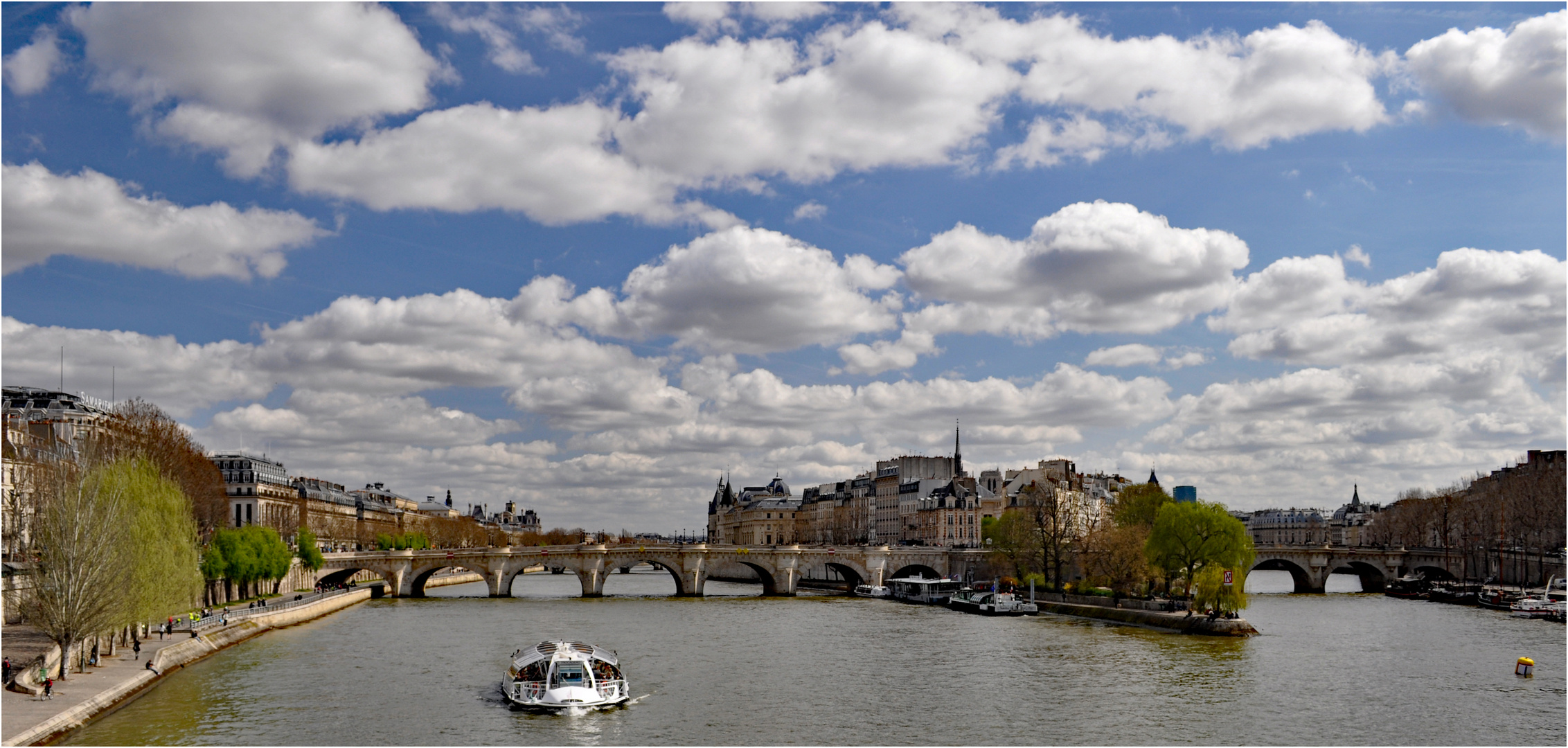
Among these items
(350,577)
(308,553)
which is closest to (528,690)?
(308,553)

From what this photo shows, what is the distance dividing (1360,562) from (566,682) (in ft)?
334

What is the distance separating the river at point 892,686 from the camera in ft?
126

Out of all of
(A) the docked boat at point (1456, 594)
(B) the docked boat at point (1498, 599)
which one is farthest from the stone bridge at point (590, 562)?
(B) the docked boat at point (1498, 599)

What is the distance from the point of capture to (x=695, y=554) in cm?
11081

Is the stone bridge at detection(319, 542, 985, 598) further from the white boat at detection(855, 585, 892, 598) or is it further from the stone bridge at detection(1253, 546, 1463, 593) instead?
the stone bridge at detection(1253, 546, 1463, 593)

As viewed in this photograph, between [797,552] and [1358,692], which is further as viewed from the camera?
[797,552]

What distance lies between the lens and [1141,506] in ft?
328

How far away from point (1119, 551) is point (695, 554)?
4063cm

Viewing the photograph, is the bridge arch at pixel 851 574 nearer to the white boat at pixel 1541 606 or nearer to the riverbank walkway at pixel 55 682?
the white boat at pixel 1541 606

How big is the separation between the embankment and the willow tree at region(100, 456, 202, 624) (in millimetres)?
1776

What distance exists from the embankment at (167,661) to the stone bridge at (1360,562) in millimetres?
77221

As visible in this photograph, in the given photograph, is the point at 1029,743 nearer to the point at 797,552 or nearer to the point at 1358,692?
the point at 1358,692

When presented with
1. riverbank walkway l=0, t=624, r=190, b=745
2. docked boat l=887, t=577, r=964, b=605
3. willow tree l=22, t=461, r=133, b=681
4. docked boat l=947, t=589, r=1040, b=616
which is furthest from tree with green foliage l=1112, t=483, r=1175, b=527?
willow tree l=22, t=461, r=133, b=681

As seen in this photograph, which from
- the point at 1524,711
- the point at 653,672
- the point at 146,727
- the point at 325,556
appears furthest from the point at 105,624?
the point at 325,556
